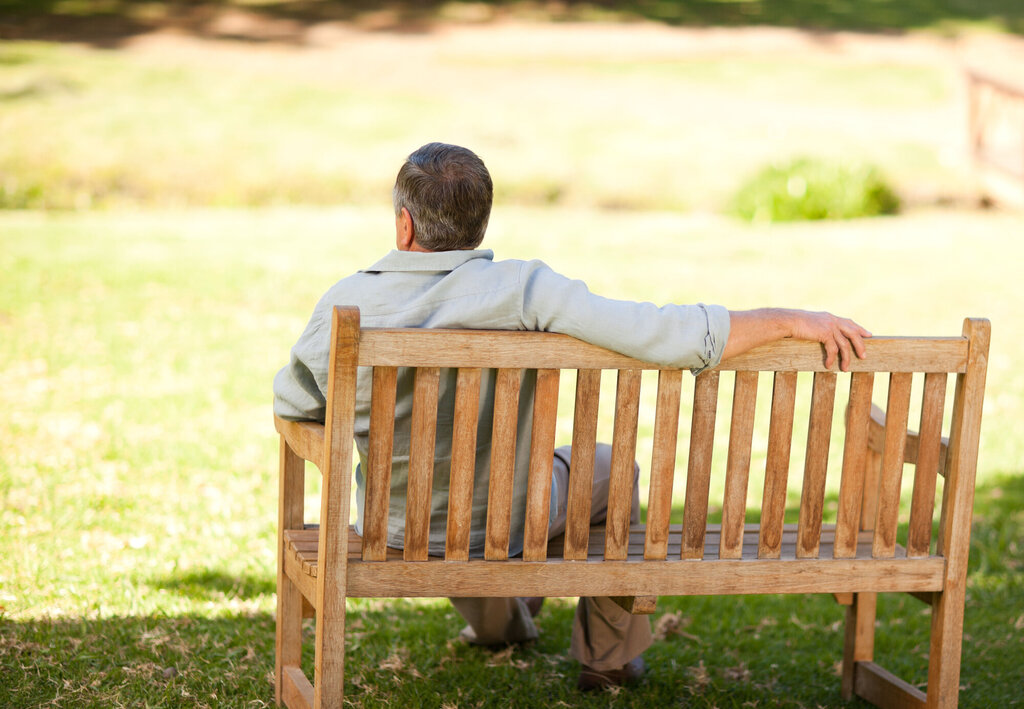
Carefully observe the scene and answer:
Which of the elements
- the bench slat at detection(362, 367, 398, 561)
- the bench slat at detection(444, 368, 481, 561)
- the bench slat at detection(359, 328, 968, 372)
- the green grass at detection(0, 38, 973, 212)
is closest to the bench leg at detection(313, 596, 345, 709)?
the bench slat at detection(362, 367, 398, 561)

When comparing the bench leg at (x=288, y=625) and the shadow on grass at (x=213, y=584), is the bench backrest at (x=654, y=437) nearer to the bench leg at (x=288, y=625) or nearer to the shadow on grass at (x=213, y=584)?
the bench leg at (x=288, y=625)

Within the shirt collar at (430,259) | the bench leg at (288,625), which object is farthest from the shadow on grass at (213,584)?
the shirt collar at (430,259)

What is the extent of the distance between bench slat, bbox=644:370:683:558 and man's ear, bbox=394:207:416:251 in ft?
2.19

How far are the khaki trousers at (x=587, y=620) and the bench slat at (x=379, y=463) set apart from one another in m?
0.52

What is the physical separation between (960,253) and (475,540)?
866 cm

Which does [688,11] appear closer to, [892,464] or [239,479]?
[239,479]

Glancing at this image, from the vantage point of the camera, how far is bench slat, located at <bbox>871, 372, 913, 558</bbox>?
2.84 metres

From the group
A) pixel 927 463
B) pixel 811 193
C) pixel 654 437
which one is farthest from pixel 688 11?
pixel 654 437

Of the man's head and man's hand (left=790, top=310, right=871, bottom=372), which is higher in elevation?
the man's head

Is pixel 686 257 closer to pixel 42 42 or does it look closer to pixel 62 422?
pixel 62 422

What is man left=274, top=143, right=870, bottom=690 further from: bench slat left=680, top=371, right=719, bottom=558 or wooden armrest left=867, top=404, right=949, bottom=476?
wooden armrest left=867, top=404, right=949, bottom=476

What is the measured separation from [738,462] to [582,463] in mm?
384

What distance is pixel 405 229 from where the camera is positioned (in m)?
2.73

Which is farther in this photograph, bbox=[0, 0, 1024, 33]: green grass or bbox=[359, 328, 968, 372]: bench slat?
bbox=[0, 0, 1024, 33]: green grass
